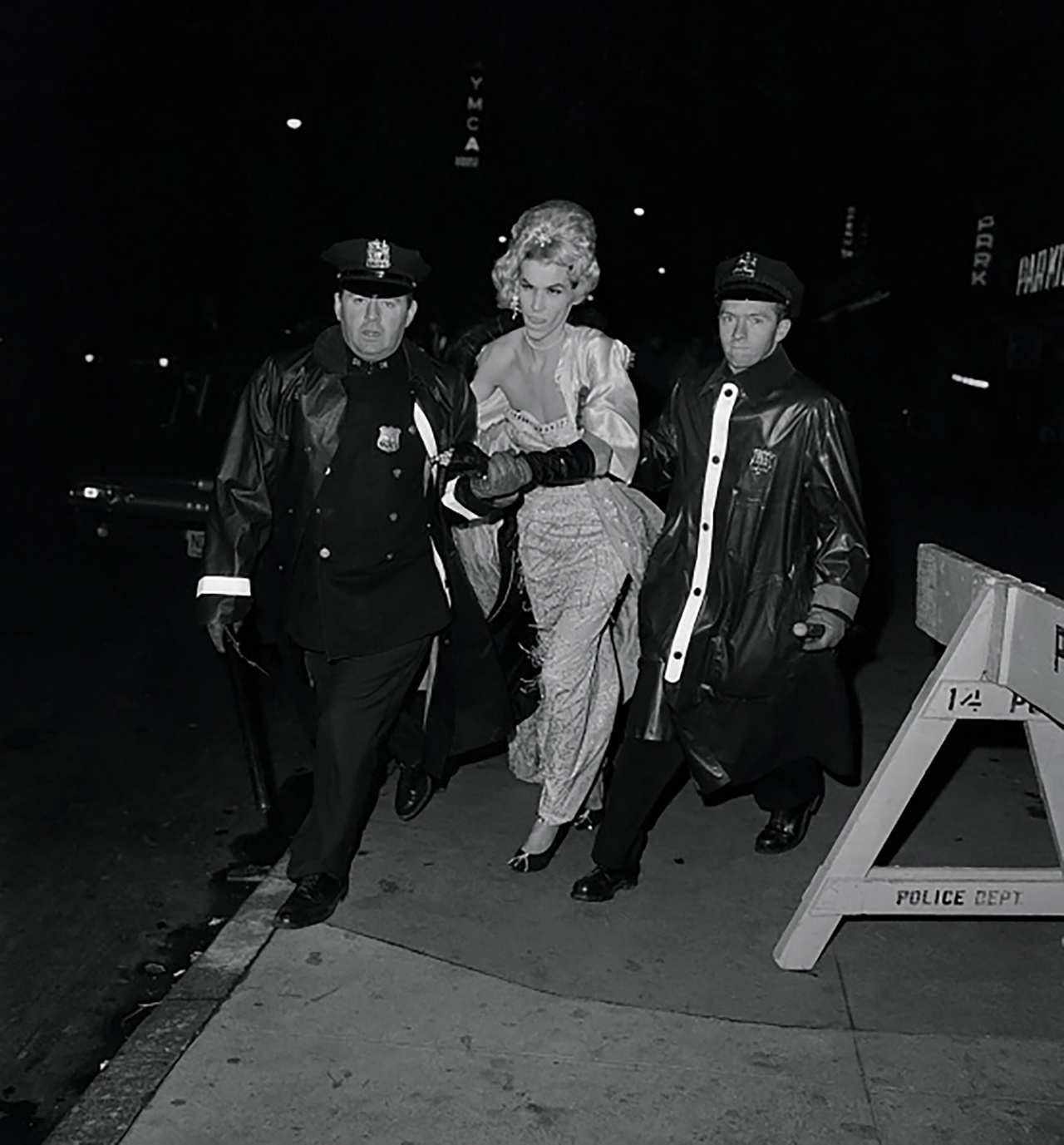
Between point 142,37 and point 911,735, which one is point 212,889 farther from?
point 142,37

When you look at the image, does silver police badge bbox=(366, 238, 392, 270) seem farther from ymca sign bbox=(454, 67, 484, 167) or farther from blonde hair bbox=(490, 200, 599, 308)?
ymca sign bbox=(454, 67, 484, 167)

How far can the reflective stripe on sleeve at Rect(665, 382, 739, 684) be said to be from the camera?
4344 mm

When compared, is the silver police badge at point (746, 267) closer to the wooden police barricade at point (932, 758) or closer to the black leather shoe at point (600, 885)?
the wooden police barricade at point (932, 758)

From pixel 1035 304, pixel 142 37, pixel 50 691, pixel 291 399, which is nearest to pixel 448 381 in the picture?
pixel 291 399

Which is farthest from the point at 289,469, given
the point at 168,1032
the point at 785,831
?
the point at 785,831

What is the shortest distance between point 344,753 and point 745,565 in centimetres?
143

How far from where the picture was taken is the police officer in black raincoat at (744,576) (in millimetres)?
4320

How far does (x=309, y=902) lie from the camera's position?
4.30m

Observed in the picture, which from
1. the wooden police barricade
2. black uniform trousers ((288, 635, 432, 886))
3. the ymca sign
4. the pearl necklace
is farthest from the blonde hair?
the ymca sign

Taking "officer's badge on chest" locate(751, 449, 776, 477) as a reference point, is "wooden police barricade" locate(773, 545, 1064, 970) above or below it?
below

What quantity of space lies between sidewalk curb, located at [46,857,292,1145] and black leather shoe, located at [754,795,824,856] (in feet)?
5.86

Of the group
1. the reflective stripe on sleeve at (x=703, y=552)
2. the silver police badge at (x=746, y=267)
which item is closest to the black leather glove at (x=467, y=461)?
the reflective stripe on sleeve at (x=703, y=552)

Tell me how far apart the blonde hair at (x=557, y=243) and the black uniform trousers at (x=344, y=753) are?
4.37ft

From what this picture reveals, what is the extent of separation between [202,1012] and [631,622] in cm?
219
